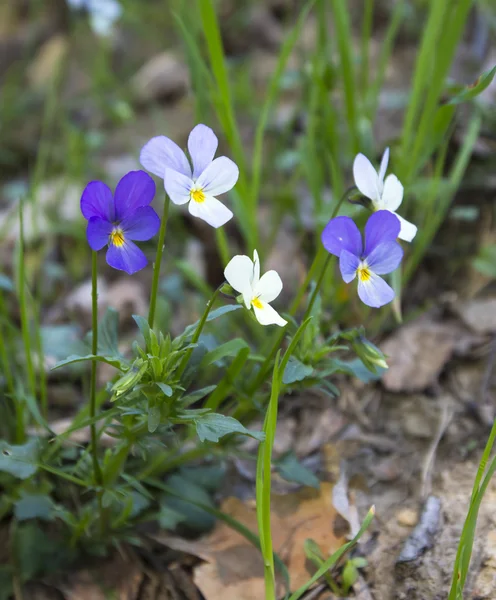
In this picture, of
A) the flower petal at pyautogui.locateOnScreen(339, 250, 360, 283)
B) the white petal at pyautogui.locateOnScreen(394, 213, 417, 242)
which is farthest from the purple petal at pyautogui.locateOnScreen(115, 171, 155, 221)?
the white petal at pyautogui.locateOnScreen(394, 213, 417, 242)

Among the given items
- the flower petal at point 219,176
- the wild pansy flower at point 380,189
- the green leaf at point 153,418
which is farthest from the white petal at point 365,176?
the green leaf at point 153,418

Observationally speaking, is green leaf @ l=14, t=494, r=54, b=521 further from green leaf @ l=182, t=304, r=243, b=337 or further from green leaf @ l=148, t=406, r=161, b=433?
green leaf @ l=182, t=304, r=243, b=337

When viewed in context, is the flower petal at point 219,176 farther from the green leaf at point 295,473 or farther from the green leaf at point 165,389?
the green leaf at point 295,473

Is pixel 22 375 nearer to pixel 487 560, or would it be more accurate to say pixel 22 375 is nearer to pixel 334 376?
pixel 334 376

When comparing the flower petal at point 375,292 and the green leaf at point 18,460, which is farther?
the green leaf at point 18,460

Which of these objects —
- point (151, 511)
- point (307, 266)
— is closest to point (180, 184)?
point (151, 511)

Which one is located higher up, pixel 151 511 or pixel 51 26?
pixel 51 26

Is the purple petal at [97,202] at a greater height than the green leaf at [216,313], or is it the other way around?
the purple petal at [97,202]
